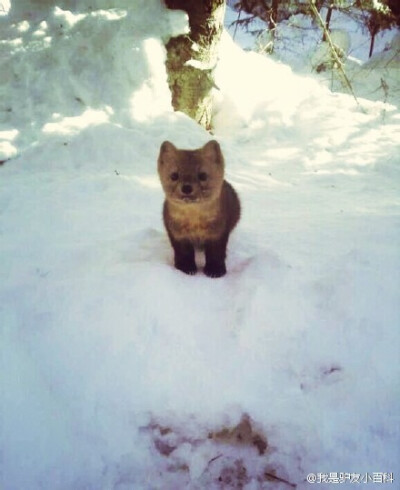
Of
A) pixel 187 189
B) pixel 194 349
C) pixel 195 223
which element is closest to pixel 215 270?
pixel 195 223

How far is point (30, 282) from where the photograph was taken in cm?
284

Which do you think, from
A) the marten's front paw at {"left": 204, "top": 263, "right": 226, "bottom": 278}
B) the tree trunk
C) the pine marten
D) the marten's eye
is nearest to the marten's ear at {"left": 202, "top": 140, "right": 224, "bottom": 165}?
the pine marten

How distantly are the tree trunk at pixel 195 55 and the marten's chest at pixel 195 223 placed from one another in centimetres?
485

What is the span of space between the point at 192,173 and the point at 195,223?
36 centimetres

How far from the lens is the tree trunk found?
709cm

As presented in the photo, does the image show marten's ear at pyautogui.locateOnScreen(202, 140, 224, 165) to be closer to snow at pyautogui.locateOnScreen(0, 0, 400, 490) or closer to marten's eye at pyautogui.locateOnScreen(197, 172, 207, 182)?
marten's eye at pyautogui.locateOnScreen(197, 172, 207, 182)

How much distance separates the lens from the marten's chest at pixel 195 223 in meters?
2.98

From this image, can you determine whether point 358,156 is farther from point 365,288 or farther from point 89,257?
point 89,257

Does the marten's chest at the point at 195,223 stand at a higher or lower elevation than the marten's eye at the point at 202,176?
lower

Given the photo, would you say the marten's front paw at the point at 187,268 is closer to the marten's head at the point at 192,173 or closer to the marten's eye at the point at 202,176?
the marten's head at the point at 192,173

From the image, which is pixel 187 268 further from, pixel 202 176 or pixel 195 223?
pixel 202 176

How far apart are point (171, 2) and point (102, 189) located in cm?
412

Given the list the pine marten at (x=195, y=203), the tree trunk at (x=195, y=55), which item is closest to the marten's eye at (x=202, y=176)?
the pine marten at (x=195, y=203)

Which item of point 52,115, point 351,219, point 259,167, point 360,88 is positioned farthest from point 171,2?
point 360,88
